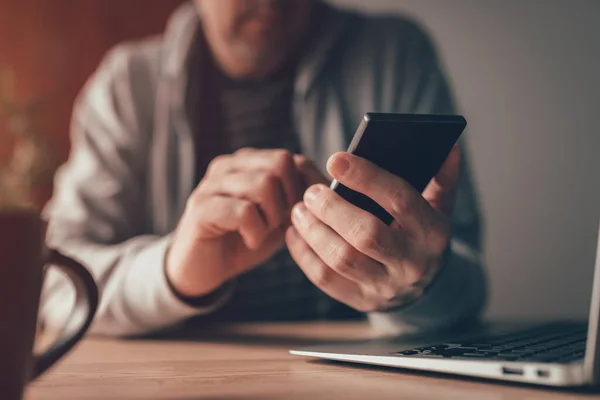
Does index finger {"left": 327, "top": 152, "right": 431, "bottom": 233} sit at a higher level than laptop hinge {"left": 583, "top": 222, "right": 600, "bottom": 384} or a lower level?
higher

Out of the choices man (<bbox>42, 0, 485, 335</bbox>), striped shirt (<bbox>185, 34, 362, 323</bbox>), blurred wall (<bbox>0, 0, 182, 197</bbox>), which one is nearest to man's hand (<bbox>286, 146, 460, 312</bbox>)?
man (<bbox>42, 0, 485, 335</bbox>)

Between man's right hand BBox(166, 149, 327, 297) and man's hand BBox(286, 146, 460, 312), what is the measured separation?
1.5 inches

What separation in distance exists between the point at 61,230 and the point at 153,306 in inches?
13.6

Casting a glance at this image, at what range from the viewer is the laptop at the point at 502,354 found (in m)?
0.33

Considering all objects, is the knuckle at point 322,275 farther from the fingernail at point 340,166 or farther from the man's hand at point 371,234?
the fingernail at point 340,166

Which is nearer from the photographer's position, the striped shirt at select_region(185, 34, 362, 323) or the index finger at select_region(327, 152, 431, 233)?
the index finger at select_region(327, 152, 431, 233)

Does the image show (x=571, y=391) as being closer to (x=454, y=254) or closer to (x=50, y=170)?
(x=454, y=254)

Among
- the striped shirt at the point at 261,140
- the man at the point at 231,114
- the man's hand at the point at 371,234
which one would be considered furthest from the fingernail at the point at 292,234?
the striped shirt at the point at 261,140

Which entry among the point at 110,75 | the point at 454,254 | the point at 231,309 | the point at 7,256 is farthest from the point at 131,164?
the point at 7,256

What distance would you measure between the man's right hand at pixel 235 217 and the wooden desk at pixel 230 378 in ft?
0.26

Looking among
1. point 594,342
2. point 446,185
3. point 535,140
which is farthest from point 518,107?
point 594,342

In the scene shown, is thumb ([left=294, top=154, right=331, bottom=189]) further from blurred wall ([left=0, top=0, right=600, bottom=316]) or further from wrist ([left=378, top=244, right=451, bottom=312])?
blurred wall ([left=0, top=0, right=600, bottom=316])

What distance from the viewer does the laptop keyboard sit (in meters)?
0.37

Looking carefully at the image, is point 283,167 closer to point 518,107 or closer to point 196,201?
point 196,201
